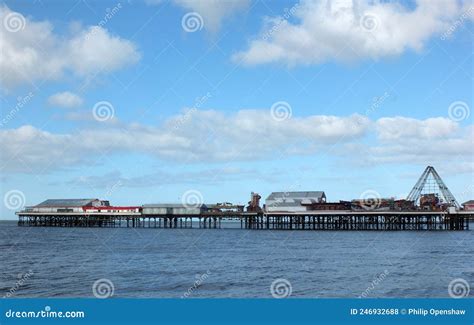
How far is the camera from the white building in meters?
120

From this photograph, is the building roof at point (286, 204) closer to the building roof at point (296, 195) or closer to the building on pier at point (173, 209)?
the building roof at point (296, 195)

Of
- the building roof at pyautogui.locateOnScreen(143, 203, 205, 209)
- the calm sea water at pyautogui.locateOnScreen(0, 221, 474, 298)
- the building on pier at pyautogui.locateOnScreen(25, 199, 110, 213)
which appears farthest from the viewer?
the building on pier at pyautogui.locateOnScreen(25, 199, 110, 213)

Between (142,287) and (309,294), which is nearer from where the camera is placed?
(309,294)

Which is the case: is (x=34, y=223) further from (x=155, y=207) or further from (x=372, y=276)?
(x=372, y=276)

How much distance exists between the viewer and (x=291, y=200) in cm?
12231

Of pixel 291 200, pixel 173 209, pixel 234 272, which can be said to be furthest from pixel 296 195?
pixel 234 272

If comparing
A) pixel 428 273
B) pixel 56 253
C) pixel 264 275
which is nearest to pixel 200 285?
pixel 264 275

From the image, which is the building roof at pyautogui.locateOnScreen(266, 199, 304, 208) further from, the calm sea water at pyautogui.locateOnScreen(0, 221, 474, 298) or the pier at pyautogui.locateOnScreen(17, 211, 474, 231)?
the calm sea water at pyautogui.locateOnScreen(0, 221, 474, 298)

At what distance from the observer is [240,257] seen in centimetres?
5128

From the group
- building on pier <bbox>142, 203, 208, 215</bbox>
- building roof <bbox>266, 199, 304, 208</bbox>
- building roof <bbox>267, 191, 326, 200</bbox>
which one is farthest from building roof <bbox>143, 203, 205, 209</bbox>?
building roof <bbox>266, 199, 304, 208</bbox>

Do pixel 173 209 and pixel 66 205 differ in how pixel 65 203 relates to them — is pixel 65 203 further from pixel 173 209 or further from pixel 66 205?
pixel 173 209

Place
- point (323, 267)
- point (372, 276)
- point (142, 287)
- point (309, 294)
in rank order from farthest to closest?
point (323, 267) → point (372, 276) → point (142, 287) → point (309, 294)

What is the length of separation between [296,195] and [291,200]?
2160mm

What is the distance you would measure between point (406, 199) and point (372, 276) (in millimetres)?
90133
